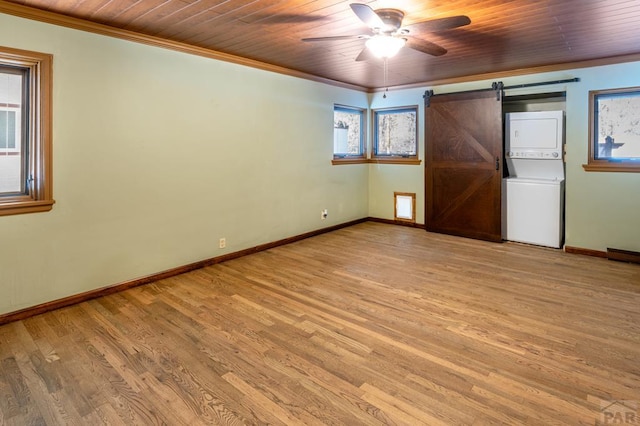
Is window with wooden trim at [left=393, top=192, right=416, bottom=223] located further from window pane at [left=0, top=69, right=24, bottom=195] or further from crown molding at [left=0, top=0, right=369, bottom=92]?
window pane at [left=0, top=69, right=24, bottom=195]

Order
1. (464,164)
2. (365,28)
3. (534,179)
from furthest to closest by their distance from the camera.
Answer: (464,164), (534,179), (365,28)

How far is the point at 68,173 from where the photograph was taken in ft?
10.7

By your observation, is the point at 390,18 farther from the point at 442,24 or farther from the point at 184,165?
the point at 184,165

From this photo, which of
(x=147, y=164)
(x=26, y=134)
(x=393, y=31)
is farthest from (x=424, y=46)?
(x=26, y=134)

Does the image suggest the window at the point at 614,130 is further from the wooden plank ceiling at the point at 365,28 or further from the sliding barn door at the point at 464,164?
the sliding barn door at the point at 464,164

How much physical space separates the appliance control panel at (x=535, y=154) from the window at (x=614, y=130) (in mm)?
387

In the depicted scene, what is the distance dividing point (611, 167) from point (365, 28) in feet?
11.4

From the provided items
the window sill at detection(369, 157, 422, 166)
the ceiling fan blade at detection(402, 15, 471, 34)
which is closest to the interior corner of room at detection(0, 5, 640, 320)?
the window sill at detection(369, 157, 422, 166)

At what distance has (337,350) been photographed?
2.58 metres

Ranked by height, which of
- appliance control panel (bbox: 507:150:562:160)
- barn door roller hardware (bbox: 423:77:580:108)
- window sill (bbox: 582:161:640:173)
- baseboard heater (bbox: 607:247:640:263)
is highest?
barn door roller hardware (bbox: 423:77:580:108)

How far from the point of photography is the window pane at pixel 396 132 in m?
6.54

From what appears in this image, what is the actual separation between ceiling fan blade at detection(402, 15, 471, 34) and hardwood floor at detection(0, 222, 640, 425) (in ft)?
7.19

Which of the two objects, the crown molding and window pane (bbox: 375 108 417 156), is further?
window pane (bbox: 375 108 417 156)

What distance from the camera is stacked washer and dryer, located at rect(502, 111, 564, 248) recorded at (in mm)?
5051
